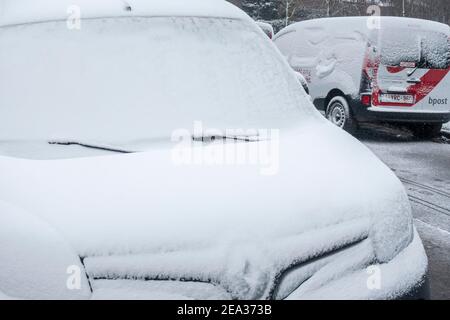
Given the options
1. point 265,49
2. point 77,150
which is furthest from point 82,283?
point 265,49

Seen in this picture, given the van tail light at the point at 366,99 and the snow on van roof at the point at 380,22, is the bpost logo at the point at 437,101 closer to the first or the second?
the van tail light at the point at 366,99

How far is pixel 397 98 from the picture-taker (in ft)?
31.4

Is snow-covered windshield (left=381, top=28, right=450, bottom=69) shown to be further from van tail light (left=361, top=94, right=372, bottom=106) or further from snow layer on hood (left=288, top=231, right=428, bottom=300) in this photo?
snow layer on hood (left=288, top=231, right=428, bottom=300)

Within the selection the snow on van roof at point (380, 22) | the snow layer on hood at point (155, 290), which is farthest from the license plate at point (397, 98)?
the snow layer on hood at point (155, 290)

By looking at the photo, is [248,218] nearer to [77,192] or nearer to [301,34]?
[77,192]

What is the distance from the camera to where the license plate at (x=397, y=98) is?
9555 millimetres

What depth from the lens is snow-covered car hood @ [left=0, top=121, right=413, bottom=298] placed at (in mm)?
2016

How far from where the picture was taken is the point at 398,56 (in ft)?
31.0

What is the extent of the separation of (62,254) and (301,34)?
9717 millimetres

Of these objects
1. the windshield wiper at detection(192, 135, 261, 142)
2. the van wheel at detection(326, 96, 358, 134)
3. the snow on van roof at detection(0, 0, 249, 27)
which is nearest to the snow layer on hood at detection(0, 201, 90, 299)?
the windshield wiper at detection(192, 135, 261, 142)

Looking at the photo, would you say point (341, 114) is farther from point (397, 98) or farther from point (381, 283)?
point (381, 283)

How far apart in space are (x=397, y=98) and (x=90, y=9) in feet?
23.9

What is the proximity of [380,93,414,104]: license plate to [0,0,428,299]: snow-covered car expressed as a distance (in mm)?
6394
